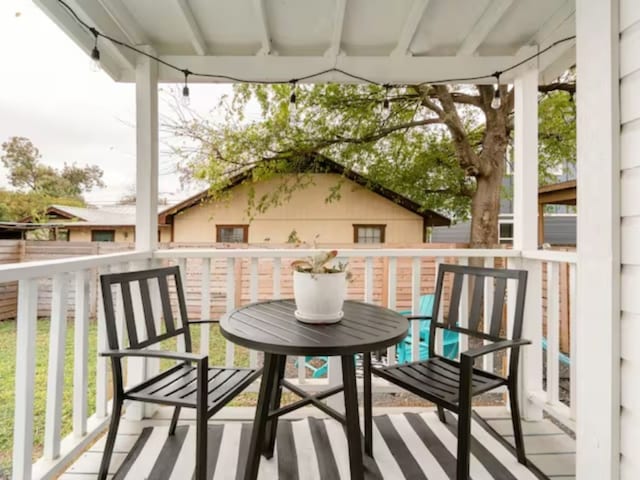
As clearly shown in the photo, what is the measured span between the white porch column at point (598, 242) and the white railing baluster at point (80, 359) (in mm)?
2116

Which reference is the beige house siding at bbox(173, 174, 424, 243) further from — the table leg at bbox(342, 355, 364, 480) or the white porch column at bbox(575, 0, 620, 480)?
the white porch column at bbox(575, 0, 620, 480)

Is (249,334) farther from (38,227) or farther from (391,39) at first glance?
(38,227)

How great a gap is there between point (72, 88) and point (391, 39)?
11.7 ft

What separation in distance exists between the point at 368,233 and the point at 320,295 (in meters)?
6.15

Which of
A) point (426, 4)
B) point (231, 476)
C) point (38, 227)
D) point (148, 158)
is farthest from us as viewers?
point (38, 227)

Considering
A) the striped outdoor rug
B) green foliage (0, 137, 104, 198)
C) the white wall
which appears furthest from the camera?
green foliage (0, 137, 104, 198)

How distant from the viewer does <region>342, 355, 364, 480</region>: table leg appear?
4.67ft

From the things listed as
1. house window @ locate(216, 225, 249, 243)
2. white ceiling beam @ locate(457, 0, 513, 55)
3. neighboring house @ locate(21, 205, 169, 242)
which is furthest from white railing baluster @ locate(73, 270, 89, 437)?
house window @ locate(216, 225, 249, 243)

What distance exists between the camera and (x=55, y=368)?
1.68m

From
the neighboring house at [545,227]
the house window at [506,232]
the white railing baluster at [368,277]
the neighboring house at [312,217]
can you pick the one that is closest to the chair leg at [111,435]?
the white railing baluster at [368,277]

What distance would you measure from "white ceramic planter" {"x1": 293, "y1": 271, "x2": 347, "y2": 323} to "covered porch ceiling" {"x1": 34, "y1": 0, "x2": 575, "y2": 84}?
1482 millimetres

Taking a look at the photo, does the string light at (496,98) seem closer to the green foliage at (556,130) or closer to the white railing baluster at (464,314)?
the white railing baluster at (464,314)

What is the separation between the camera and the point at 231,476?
5.58 feet

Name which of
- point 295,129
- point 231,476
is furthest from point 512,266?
point 295,129
